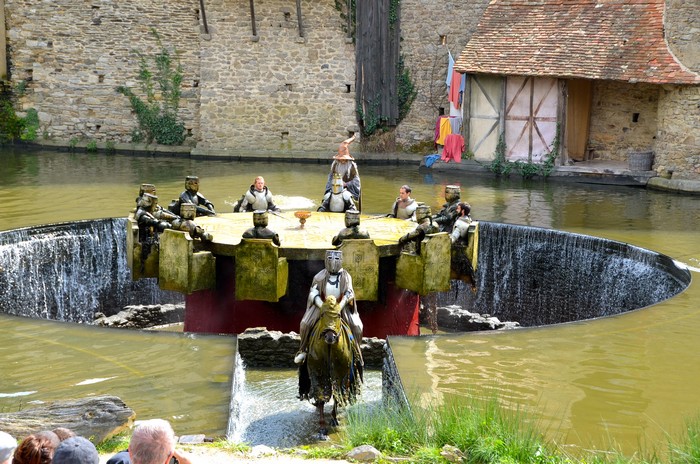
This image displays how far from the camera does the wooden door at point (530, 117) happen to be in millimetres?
23312

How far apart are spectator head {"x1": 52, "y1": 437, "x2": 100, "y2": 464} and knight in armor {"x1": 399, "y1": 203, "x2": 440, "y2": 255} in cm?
707

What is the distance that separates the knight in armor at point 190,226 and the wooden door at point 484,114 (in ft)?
43.1

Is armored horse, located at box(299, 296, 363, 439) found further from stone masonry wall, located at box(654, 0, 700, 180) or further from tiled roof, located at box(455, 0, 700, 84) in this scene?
stone masonry wall, located at box(654, 0, 700, 180)

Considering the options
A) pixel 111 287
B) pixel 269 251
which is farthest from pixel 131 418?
pixel 111 287

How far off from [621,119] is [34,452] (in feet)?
66.6

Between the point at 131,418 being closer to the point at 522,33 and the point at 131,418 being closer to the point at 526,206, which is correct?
the point at 526,206

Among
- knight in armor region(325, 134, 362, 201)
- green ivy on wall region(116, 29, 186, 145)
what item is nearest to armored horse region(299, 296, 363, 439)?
knight in armor region(325, 134, 362, 201)

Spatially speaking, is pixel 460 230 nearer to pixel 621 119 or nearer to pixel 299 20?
pixel 621 119

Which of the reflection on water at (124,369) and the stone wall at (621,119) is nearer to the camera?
the reflection on water at (124,369)

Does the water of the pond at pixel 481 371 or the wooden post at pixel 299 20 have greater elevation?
the wooden post at pixel 299 20

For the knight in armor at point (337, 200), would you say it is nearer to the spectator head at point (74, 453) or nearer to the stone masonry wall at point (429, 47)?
the spectator head at point (74, 453)

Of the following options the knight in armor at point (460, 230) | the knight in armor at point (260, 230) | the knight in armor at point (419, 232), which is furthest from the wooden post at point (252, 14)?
the knight in armor at point (260, 230)

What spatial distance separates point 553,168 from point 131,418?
16599mm

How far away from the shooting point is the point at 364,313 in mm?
12062
